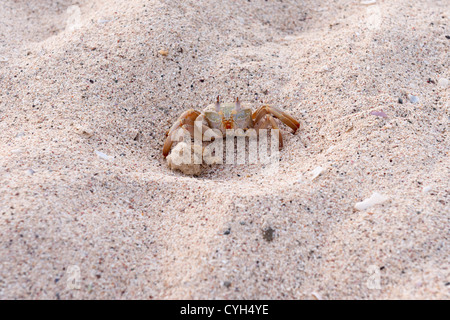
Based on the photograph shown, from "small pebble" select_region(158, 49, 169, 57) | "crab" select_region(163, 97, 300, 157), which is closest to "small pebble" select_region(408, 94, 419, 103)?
"crab" select_region(163, 97, 300, 157)

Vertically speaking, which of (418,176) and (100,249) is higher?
(418,176)

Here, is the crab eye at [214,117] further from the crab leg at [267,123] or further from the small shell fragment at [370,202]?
the small shell fragment at [370,202]

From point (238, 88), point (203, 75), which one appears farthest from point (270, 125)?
point (203, 75)

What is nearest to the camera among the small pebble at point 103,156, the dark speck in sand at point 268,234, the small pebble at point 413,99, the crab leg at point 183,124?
the dark speck in sand at point 268,234

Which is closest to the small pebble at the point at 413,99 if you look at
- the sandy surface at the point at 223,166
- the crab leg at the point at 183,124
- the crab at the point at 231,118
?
the sandy surface at the point at 223,166

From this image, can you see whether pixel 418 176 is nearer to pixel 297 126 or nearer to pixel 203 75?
pixel 297 126
